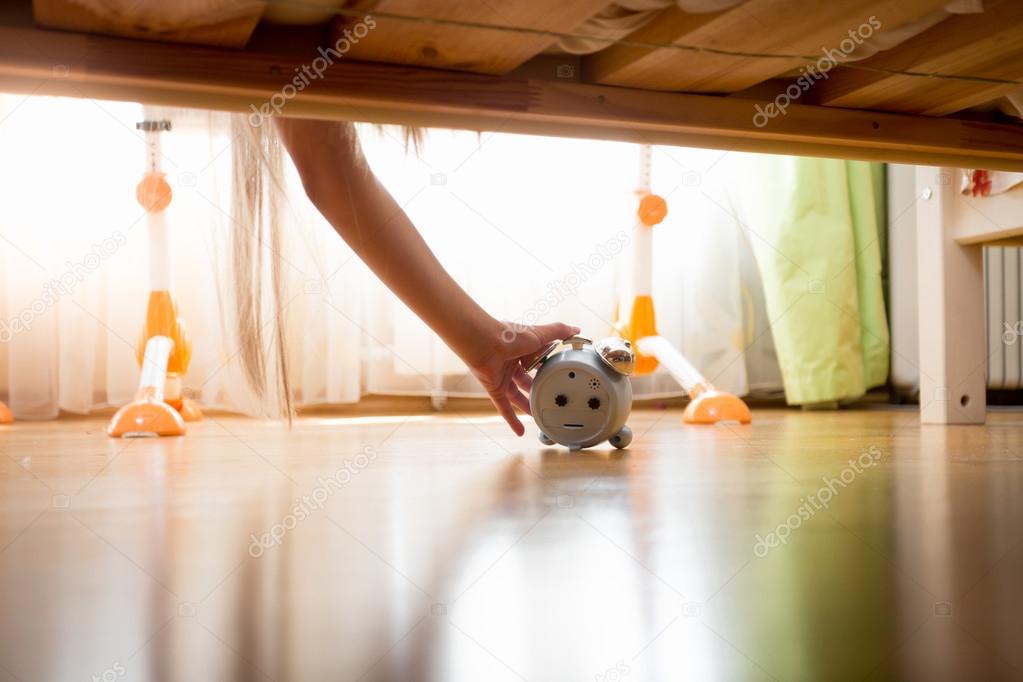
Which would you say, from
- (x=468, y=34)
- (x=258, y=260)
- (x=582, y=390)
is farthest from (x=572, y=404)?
(x=468, y=34)

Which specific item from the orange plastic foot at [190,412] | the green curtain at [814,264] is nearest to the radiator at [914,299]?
the green curtain at [814,264]

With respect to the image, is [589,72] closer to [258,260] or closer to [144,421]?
[258,260]

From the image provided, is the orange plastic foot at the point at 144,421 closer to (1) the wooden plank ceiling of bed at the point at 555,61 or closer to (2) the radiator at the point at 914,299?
(1) the wooden plank ceiling of bed at the point at 555,61

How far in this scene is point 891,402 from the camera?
2.78 m

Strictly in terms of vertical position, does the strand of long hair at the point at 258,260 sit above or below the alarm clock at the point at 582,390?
above

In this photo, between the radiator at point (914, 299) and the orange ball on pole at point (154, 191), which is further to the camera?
the radiator at point (914, 299)

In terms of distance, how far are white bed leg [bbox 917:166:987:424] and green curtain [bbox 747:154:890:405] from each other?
675mm

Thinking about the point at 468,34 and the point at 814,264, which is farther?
the point at 814,264

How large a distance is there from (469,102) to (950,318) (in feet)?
4.74

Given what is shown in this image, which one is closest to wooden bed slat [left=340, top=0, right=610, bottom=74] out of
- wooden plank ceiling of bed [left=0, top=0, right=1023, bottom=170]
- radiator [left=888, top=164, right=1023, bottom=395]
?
wooden plank ceiling of bed [left=0, top=0, right=1023, bottom=170]

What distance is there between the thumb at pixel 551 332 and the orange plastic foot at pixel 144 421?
831 millimetres

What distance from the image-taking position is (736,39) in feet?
2.26

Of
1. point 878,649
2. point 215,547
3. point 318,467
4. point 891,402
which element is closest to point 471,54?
point 215,547

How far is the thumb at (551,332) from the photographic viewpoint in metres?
1.21
